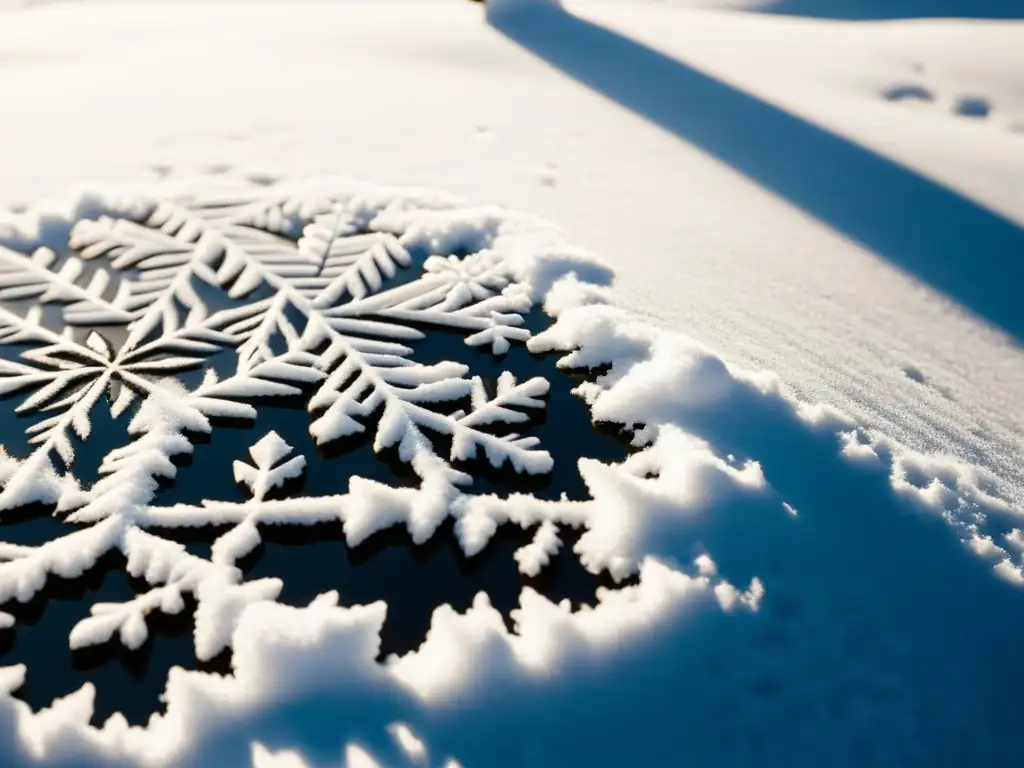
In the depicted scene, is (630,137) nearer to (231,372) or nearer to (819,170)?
(819,170)

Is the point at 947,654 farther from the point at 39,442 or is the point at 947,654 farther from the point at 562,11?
the point at 562,11

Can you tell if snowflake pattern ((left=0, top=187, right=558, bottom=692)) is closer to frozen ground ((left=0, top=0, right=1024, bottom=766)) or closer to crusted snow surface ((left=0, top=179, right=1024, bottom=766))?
crusted snow surface ((left=0, top=179, right=1024, bottom=766))

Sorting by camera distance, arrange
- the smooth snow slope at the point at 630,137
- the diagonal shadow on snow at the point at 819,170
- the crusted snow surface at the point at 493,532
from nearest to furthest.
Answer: the crusted snow surface at the point at 493,532 → the smooth snow slope at the point at 630,137 → the diagonal shadow on snow at the point at 819,170

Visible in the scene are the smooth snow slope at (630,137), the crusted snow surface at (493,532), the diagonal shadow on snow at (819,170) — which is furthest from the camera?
the diagonal shadow on snow at (819,170)

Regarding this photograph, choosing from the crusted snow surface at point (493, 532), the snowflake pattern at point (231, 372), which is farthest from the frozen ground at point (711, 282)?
the snowflake pattern at point (231, 372)

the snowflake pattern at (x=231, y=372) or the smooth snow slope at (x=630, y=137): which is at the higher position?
the smooth snow slope at (x=630, y=137)

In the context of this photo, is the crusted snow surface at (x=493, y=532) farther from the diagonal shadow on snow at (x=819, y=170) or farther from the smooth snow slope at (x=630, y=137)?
the diagonal shadow on snow at (x=819, y=170)

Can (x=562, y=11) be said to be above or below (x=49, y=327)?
above

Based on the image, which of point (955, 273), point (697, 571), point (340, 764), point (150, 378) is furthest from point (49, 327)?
point (955, 273)
